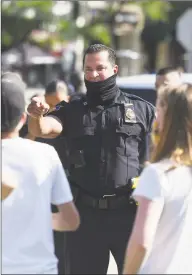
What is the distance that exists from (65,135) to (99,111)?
0.84 ft

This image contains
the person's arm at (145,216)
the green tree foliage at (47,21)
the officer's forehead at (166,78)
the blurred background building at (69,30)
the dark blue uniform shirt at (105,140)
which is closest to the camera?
the person's arm at (145,216)

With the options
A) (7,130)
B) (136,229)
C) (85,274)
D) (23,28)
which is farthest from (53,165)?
(23,28)

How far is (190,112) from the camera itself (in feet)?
10.5

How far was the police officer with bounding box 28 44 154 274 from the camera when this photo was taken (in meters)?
4.05

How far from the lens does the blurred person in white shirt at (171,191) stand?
3.09m

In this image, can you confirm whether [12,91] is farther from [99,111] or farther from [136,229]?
[99,111]

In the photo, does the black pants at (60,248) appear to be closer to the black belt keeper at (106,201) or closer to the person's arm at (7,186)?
the black belt keeper at (106,201)

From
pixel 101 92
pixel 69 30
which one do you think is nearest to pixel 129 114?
pixel 101 92

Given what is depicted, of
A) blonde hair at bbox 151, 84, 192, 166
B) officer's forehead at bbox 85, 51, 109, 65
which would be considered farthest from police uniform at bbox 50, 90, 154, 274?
blonde hair at bbox 151, 84, 192, 166

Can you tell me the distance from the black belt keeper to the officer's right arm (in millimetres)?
407

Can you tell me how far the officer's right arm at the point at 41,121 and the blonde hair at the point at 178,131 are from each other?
105 centimetres

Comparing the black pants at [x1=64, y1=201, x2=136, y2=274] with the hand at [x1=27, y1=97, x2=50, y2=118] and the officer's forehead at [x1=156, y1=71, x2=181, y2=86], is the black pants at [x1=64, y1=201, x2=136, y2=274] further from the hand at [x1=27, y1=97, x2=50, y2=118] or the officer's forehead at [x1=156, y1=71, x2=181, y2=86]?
the officer's forehead at [x1=156, y1=71, x2=181, y2=86]

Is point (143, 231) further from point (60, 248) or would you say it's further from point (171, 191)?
point (60, 248)

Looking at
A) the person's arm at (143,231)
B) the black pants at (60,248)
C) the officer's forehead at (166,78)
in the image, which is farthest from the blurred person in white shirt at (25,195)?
the officer's forehead at (166,78)
